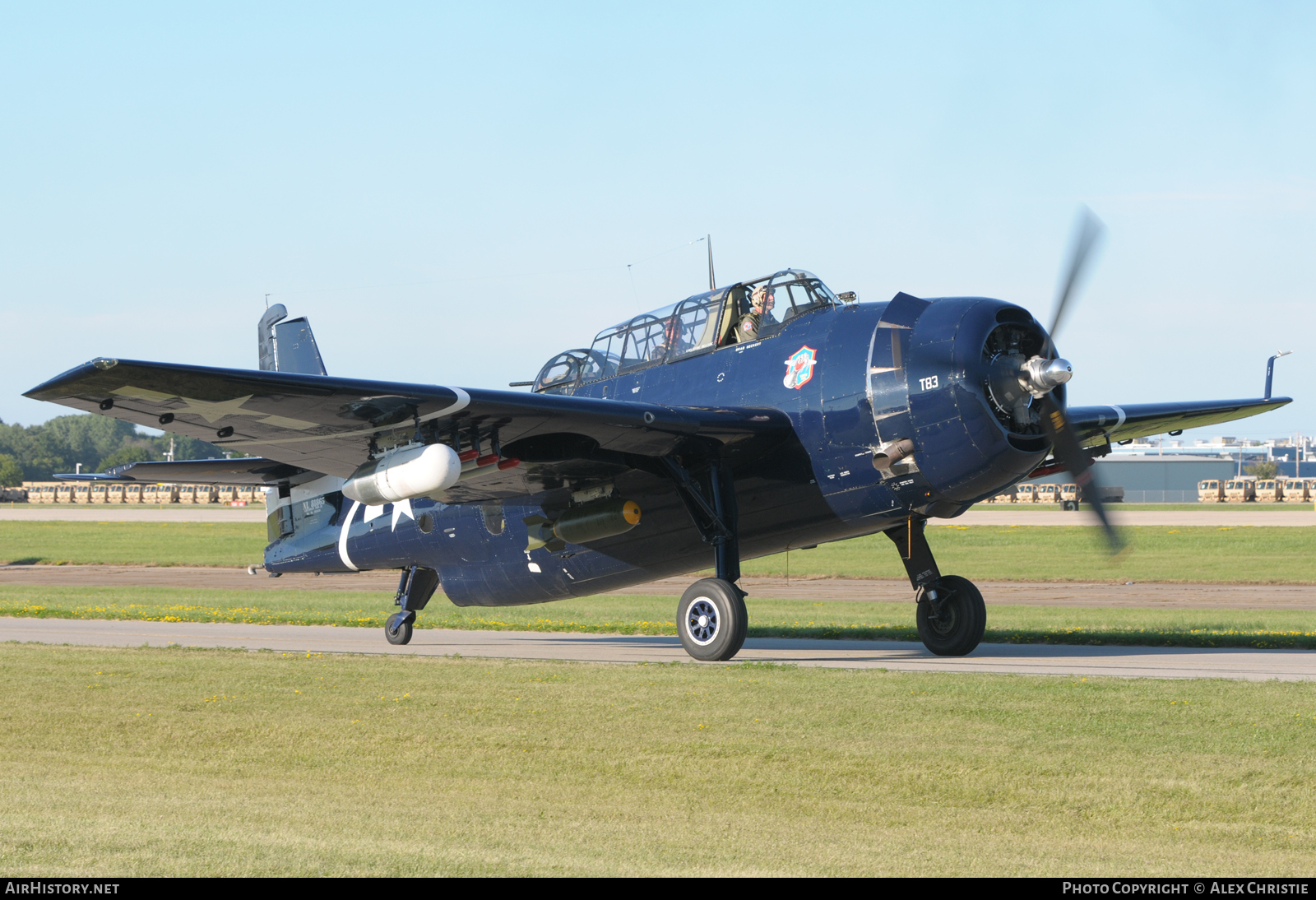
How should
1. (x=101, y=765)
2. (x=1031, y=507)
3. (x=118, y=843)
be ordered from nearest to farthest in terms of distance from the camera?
(x=118, y=843), (x=101, y=765), (x=1031, y=507)

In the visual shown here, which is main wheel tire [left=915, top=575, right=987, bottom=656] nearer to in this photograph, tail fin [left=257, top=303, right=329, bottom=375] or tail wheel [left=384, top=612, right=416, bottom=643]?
tail wheel [left=384, top=612, right=416, bottom=643]

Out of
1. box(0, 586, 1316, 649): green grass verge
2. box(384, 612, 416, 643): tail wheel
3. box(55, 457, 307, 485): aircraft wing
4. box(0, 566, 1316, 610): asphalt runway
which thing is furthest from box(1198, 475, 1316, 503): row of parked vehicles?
box(55, 457, 307, 485): aircraft wing

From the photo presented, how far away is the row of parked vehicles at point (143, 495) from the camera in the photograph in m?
124

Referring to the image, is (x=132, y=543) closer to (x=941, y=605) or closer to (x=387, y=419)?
(x=387, y=419)

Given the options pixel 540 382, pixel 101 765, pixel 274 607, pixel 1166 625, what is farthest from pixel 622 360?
pixel 274 607

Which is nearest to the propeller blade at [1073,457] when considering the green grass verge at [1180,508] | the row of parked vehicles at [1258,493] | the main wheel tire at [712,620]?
the main wheel tire at [712,620]

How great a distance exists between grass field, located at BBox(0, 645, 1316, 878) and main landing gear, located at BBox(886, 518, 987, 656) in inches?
138

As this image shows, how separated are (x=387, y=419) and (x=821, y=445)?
5462 millimetres

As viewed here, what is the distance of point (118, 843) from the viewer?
6.50 metres

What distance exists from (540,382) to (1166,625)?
12.5 meters

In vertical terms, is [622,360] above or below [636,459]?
above

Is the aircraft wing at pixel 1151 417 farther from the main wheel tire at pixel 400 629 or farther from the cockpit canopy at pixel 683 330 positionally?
the main wheel tire at pixel 400 629

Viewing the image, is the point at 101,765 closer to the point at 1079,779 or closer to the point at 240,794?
the point at 240,794

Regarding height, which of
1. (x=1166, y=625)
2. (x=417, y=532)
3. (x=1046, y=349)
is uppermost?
(x=1046, y=349)
